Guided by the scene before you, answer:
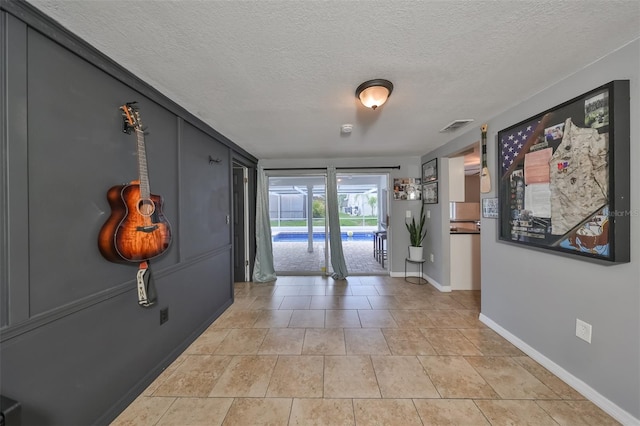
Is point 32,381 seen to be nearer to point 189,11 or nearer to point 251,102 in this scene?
point 189,11

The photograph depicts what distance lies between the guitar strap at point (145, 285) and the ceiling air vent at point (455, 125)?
10.1 feet

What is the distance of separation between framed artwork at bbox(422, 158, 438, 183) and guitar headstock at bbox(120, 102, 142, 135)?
363 centimetres

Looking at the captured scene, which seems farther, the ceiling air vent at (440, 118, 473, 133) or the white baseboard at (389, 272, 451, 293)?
the white baseboard at (389, 272, 451, 293)

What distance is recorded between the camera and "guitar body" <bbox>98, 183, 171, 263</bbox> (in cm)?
133

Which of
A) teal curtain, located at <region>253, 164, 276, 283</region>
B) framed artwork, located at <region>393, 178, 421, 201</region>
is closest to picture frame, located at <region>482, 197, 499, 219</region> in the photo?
framed artwork, located at <region>393, 178, 421, 201</region>

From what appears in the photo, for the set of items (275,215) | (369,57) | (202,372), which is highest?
(369,57)

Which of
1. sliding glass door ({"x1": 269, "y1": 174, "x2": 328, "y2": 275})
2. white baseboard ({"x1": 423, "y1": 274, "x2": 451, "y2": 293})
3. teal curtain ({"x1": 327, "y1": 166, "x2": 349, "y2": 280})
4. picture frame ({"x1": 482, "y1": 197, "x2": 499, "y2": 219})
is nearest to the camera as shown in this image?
picture frame ({"x1": 482, "y1": 197, "x2": 499, "y2": 219})

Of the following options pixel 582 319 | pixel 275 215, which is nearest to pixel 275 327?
pixel 582 319

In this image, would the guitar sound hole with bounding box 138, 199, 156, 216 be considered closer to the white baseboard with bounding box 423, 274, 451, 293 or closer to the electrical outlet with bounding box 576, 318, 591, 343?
the electrical outlet with bounding box 576, 318, 591, 343

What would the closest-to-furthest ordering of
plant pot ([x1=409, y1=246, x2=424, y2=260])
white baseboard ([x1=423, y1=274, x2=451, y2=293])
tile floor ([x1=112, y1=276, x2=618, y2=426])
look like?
tile floor ([x1=112, y1=276, x2=618, y2=426]), white baseboard ([x1=423, y1=274, x2=451, y2=293]), plant pot ([x1=409, y1=246, x2=424, y2=260])

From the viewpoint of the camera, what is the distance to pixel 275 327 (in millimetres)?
2469

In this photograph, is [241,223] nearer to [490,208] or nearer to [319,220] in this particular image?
[319,220]

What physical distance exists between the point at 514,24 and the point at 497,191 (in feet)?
5.12

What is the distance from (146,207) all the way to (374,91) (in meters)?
1.72
